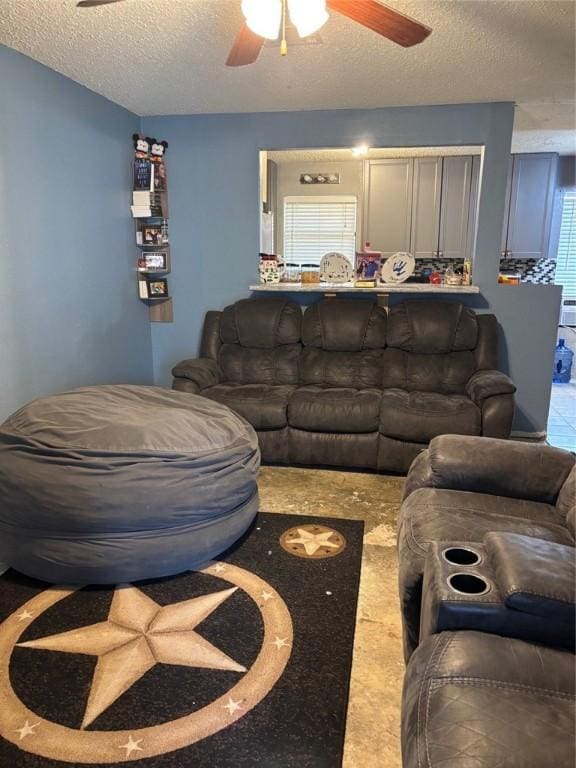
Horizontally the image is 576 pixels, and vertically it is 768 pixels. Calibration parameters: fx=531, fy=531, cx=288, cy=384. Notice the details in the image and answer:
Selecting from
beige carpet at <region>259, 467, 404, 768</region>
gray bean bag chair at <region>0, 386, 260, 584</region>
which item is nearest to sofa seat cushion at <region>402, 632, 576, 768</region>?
beige carpet at <region>259, 467, 404, 768</region>

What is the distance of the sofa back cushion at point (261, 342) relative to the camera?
387cm

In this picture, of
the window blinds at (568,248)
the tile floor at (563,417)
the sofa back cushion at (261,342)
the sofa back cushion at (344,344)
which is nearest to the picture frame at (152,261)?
the sofa back cushion at (261,342)

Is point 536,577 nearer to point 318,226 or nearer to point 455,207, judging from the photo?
point 455,207

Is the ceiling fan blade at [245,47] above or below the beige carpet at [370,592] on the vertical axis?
above

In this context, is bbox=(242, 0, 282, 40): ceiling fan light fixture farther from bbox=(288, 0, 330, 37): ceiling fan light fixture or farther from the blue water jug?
the blue water jug

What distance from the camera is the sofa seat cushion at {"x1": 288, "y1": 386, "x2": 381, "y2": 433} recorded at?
3.28 metres

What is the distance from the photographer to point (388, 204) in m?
5.83

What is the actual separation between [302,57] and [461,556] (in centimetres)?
261

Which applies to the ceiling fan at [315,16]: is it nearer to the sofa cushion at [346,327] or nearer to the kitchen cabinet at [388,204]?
the sofa cushion at [346,327]

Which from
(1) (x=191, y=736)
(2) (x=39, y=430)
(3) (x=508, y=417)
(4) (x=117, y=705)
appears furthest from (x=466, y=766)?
(3) (x=508, y=417)

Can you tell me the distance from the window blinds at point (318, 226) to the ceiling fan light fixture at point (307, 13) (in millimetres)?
4301

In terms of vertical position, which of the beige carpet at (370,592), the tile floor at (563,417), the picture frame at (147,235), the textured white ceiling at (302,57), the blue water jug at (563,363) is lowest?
the tile floor at (563,417)

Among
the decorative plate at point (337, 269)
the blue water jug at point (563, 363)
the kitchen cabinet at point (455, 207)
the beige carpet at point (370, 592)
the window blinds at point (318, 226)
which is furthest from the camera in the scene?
the blue water jug at point (563, 363)

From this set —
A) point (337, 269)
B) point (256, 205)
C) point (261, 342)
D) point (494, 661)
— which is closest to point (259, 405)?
point (261, 342)
